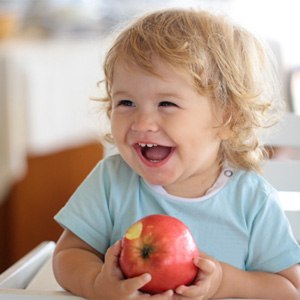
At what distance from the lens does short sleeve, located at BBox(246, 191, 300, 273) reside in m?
1.02

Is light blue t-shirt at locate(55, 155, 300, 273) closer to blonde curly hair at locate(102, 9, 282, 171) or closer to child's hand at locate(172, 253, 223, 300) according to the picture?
blonde curly hair at locate(102, 9, 282, 171)

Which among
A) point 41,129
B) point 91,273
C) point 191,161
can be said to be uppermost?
point 191,161

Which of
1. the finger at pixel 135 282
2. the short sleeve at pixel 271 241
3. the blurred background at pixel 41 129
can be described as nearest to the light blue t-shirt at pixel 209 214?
the short sleeve at pixel 271 241

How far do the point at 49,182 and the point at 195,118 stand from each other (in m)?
1.73

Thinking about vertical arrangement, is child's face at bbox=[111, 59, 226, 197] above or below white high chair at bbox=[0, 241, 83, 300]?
above

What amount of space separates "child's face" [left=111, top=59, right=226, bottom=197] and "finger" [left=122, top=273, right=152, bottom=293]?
0.21m

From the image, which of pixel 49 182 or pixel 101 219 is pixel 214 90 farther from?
pixel 49 182

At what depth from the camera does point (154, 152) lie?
1017 millimetres

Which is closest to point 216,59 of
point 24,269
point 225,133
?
point 225,133

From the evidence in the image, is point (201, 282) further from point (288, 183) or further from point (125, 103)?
point (288, 183)

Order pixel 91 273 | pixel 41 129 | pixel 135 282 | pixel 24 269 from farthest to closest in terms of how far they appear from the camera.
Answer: pixel 41 129 → pixel 24 269 → pixel 91 273 → pixel 135 282

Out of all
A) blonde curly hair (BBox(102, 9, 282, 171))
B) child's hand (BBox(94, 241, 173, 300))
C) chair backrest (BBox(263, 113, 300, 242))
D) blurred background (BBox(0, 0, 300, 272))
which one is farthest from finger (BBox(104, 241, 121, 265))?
blurred background (BBox(0, 0, 300, 272))

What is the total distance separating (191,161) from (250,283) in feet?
0.60

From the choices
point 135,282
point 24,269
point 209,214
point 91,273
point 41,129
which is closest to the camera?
point 135,282
